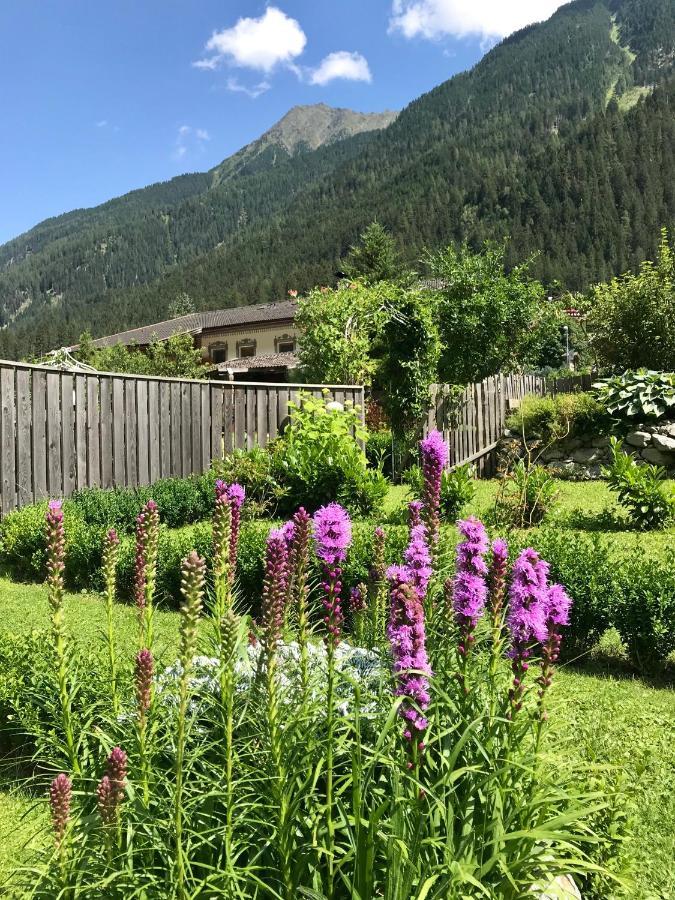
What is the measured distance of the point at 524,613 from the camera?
143cm

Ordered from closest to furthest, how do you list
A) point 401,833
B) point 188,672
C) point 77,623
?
point 188,672 → point 401,833 → point 77,623

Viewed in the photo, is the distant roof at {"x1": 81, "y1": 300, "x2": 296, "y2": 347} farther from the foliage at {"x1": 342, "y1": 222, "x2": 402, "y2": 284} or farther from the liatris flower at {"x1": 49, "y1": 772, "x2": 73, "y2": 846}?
the liatris flower at {"x1": 49, "y1": 772, "x2": 73, "y2": 846}

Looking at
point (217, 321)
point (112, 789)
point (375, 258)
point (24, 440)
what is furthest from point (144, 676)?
point (217, 321)

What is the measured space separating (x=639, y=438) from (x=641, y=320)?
495 cm

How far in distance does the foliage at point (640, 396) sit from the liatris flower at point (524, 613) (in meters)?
9.79

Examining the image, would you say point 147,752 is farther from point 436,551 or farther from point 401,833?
point 436,551

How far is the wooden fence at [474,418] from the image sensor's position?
1188 centimetres

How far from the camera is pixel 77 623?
4.66 m

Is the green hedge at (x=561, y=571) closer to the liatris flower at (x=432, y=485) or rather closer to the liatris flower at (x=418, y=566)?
the liatris flower at (x=432, y=485)

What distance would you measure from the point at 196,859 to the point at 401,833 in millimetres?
589

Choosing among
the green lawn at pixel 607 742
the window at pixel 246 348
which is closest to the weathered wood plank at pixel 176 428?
the green lawn at pixel 607 742

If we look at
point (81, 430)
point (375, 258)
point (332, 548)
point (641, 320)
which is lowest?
point (332, 548)

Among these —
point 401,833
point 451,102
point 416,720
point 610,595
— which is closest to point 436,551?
point 416,720

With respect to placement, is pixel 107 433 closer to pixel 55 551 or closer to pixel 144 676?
pixel 55 551
